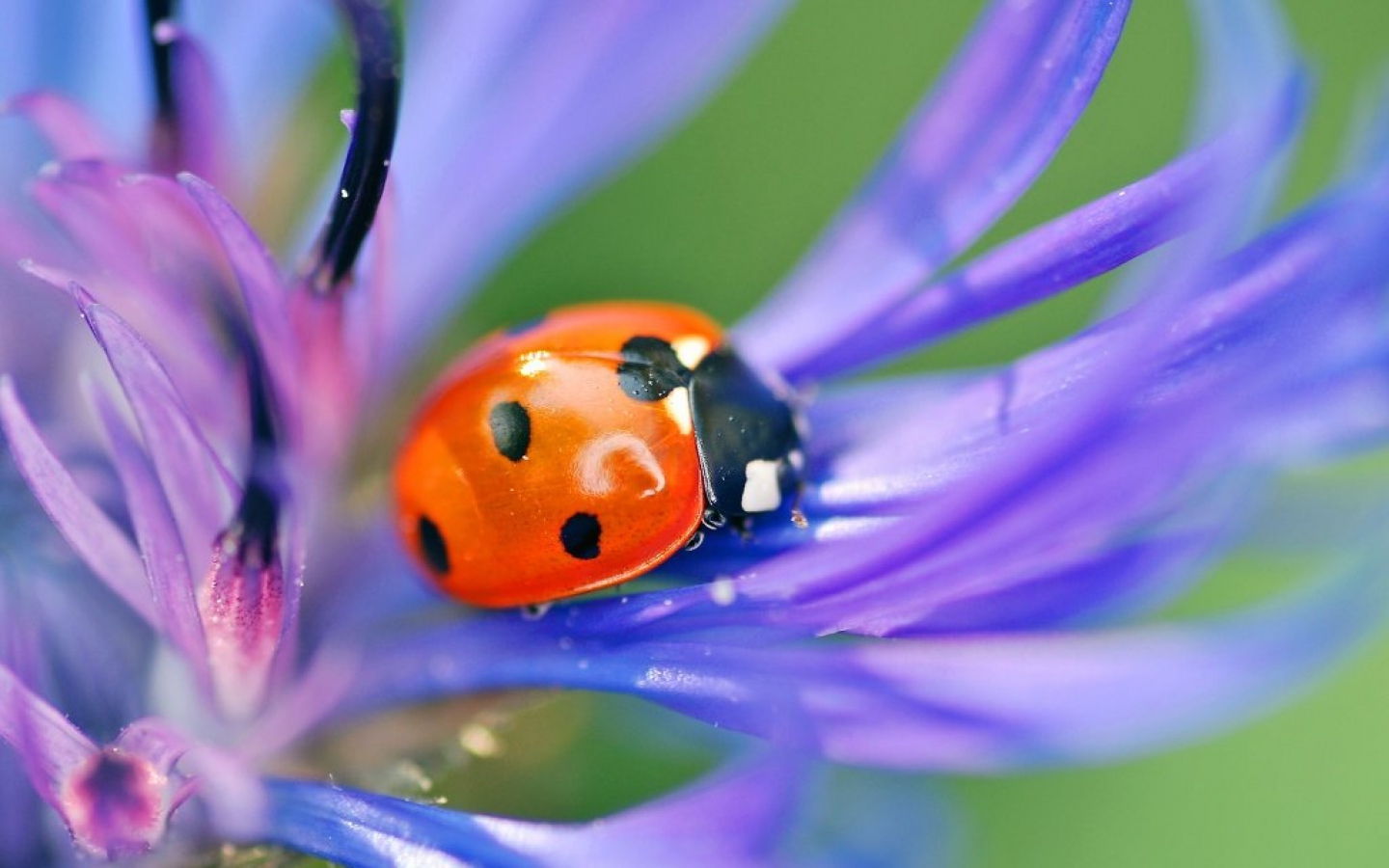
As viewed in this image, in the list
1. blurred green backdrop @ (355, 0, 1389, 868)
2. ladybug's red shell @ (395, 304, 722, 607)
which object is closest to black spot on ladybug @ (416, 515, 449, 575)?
ladybug's red shell @ (395, 304, 722, 607)

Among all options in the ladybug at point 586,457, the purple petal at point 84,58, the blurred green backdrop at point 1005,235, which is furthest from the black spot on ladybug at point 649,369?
the purple petal at point 84,58

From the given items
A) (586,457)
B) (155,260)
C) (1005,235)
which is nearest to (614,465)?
(586,457)

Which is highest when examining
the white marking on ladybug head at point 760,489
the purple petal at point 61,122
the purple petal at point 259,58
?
the purple petal at point 259,58

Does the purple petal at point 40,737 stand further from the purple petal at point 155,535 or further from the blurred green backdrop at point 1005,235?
the blurred green backdrop at point 1005,235

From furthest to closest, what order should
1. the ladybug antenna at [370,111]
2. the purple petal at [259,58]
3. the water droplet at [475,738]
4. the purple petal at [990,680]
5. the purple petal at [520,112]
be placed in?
the purple petal at [259,58], the purple petal at [520,112], the water droplet at [475,738], the ladybug antenna at [370,111], the purple petal at [990,680]

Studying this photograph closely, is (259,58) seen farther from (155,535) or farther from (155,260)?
(155,535)

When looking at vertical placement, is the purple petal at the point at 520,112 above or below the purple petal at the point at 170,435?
above

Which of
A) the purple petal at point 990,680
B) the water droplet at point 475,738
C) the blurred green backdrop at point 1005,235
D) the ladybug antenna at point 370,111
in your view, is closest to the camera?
the purple petal at point 990,680
